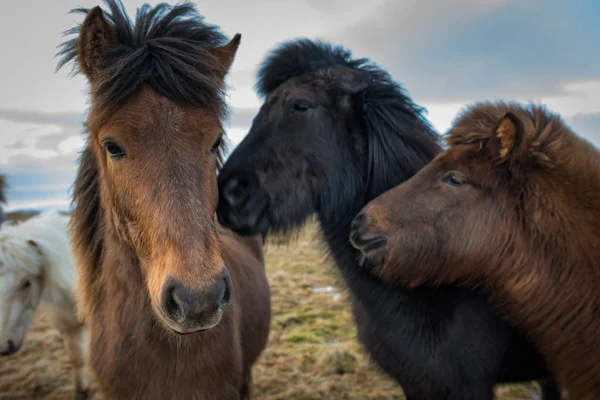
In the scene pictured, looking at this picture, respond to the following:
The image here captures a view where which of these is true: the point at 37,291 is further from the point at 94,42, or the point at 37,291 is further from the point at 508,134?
the point at 508,134

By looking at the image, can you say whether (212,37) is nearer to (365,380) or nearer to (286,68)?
(286,68)

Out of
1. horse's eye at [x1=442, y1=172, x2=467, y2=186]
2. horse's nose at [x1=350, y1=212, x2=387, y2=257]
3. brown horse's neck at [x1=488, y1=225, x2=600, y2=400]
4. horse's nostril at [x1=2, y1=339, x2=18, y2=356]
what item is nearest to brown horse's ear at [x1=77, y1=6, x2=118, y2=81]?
horse's nose at [x1=350, y1=212, x2=387, y2=257]

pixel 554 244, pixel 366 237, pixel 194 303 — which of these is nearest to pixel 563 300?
pixel 554 244

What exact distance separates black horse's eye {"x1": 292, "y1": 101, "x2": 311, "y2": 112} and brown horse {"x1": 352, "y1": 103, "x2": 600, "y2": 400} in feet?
2.98

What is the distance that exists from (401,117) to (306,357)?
367 cm

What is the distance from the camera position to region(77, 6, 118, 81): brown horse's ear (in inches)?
86.3

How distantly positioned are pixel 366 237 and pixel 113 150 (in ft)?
5.15

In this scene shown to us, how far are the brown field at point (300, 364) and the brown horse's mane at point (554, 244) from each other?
142 centimetres

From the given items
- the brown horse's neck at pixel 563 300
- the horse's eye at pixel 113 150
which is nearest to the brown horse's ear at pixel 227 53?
the horse's eye at pixel 113 150

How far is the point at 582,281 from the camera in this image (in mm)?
2604

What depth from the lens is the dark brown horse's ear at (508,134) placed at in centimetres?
263

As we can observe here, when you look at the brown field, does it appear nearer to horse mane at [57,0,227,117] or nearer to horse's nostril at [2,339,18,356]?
horse's nostril at [2,339,18,356]

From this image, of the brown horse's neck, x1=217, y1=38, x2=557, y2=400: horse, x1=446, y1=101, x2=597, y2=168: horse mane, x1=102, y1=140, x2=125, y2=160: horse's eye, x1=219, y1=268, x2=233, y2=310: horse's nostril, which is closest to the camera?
x1=219, y1=268, x2=233, y2=310: horse's nostril

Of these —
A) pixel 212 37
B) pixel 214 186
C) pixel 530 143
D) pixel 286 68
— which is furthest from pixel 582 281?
pixel 212 37
